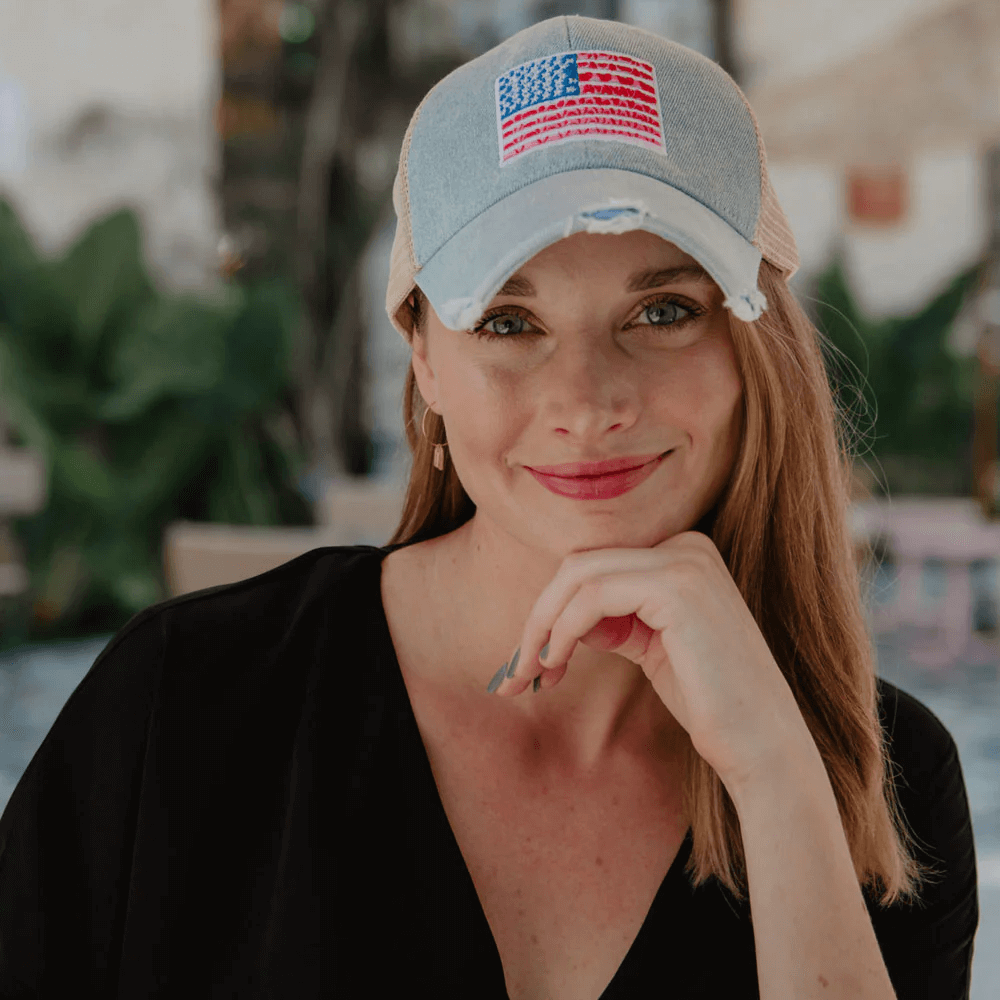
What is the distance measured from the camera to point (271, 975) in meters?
1.24

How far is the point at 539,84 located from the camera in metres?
1.14

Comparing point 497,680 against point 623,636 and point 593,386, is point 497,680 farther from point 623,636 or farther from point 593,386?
point 593,386

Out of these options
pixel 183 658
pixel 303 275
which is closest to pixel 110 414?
pixel 303 275

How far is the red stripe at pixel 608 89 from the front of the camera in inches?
44.8

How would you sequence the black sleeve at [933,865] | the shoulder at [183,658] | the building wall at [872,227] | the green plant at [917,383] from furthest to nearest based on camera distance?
the building wall at [872,227] → the green plant at [917,383] → the black sleeve at [933,865] → the shoulder at [183,658]

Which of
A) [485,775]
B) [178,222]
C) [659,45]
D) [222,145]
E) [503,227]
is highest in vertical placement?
[222,145]

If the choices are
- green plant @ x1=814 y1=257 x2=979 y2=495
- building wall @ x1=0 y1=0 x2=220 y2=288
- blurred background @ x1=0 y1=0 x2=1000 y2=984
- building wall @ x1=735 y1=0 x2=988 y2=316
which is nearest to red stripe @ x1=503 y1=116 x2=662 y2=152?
blurred background @ x1=0 y1=0 x2=1000 y2=984

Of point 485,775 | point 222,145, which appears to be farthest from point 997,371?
→ point 485,775

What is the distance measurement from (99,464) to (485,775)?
5324 mm

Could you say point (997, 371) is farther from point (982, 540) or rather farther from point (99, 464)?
point (99, 464)

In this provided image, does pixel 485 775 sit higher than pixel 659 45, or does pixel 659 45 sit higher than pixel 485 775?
A: pixel 659 45

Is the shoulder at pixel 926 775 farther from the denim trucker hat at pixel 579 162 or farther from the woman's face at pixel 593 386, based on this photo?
A: the denim trucker hat at pixel 579 162

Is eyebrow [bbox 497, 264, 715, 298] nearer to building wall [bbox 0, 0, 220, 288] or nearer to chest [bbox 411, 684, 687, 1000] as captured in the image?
chest [bbox 411, 684, 687, 1000]

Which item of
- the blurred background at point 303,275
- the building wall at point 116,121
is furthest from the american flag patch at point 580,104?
the building wall at point 116,121
